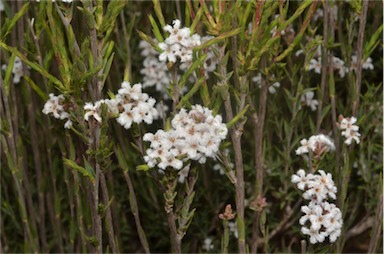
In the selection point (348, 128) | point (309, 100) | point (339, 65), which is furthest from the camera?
point (309, 100)

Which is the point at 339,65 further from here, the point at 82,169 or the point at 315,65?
the point at 82,169

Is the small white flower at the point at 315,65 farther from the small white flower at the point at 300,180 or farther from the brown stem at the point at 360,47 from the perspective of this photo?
the small white flower at the point at 300,180

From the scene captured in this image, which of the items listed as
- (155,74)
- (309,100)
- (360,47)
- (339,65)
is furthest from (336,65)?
(155,74)

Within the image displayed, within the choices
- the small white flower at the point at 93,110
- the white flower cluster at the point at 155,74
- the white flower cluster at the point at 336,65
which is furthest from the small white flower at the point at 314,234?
the white flower cluster at the point at 155,74

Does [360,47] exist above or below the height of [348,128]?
above

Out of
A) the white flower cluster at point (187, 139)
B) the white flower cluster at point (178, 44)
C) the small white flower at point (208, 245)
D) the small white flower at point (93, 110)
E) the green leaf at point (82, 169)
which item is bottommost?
the small white flower at point (208, 245)

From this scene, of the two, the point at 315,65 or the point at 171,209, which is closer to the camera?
the point at 171,209

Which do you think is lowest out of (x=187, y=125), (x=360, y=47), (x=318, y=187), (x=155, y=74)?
(x=318, y=187)

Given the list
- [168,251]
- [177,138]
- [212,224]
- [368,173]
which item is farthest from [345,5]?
[177,138]
